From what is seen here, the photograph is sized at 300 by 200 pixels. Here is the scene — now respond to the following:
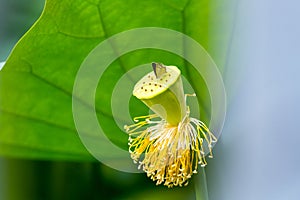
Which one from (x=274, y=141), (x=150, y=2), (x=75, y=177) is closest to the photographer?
(x=274, y=141)

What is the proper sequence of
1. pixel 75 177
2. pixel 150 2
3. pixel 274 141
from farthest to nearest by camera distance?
pixel 75 177, pixel 150 2, pixel 274 141

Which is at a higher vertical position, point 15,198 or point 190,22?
point 190,22

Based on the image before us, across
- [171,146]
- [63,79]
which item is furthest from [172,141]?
[63,79]

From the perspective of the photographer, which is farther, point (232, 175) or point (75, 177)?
point (75, 177)

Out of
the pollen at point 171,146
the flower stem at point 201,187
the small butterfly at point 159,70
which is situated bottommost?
the flower stem at point 201,187

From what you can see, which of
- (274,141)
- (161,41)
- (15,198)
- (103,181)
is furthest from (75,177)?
(274,141)

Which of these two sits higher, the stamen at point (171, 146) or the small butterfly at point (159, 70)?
the small butterfly at point (159, 70)

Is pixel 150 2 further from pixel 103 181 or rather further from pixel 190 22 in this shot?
pixel 103 181
